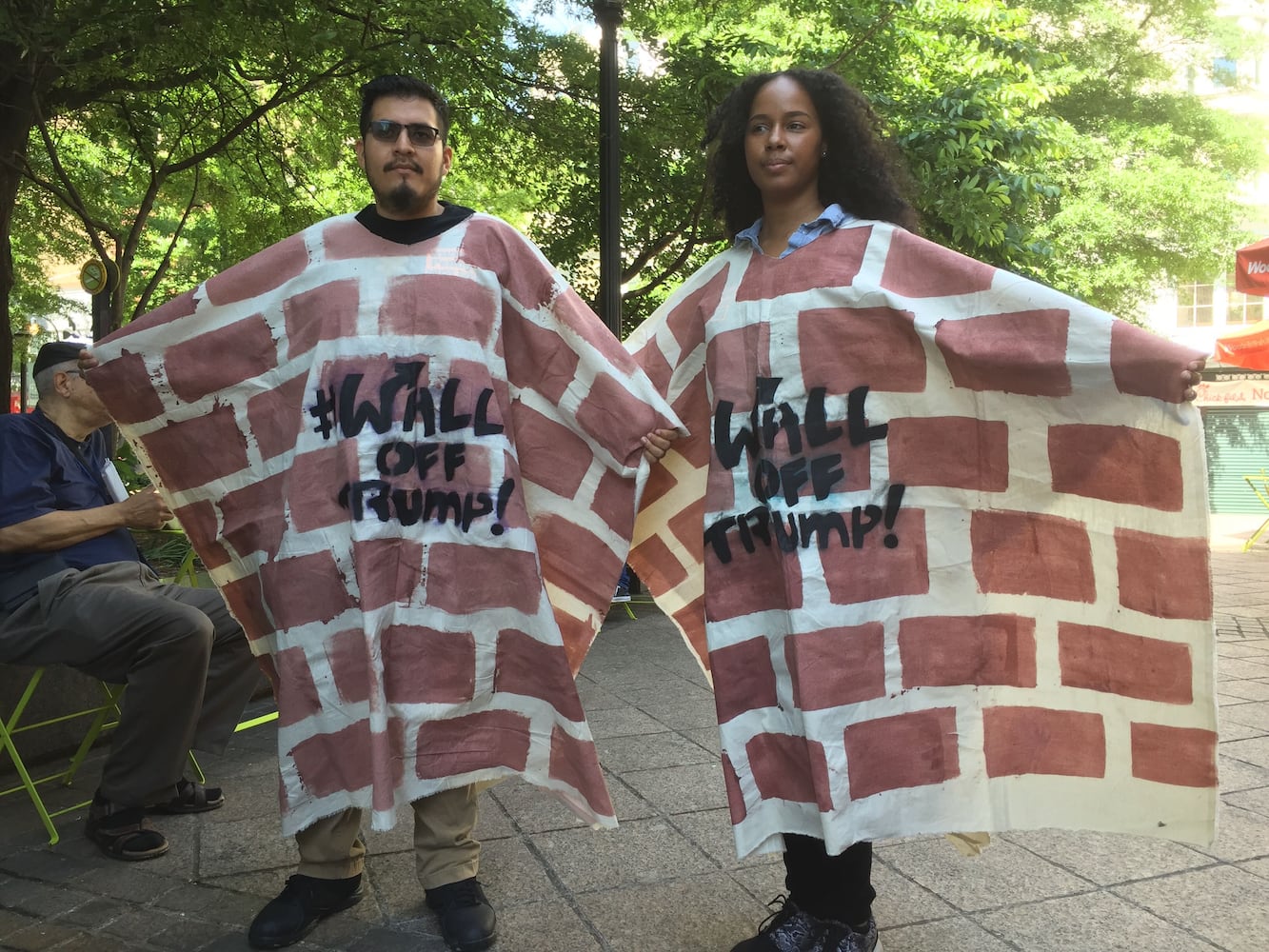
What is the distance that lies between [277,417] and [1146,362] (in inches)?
79.7

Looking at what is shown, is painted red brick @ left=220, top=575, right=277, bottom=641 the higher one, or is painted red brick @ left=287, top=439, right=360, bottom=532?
painted red brick @ left=287, top=439, right=360, bottom=532

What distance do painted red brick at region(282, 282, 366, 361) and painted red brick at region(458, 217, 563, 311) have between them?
11.8 inches

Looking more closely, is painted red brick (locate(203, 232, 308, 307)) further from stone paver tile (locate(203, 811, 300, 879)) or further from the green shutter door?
the green shutter door

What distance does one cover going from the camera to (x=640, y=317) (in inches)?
353

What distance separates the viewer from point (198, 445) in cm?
288

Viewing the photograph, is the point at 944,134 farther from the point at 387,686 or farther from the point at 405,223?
the point at 387,686

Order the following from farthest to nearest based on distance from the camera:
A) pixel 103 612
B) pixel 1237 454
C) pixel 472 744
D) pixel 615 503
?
pixel 1237 454
pixel 103 612
pixel 615 503
pixel 472 744

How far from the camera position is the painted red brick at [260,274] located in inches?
108

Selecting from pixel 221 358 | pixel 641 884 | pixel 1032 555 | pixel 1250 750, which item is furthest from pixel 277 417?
pixel 1250 750

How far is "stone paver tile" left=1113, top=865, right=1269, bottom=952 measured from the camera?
8.00 feet

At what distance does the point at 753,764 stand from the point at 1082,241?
1551 cm

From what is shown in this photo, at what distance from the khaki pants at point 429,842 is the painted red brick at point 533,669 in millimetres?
282

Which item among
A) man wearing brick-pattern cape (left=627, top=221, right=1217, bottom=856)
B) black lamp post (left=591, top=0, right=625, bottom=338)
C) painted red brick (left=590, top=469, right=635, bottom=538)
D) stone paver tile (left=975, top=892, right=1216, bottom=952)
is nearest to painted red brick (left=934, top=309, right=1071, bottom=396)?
man wearing brick-pattern cape (left=627, top=221, right=1217, bottom=856)

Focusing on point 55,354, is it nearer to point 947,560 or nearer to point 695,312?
point 695,312
